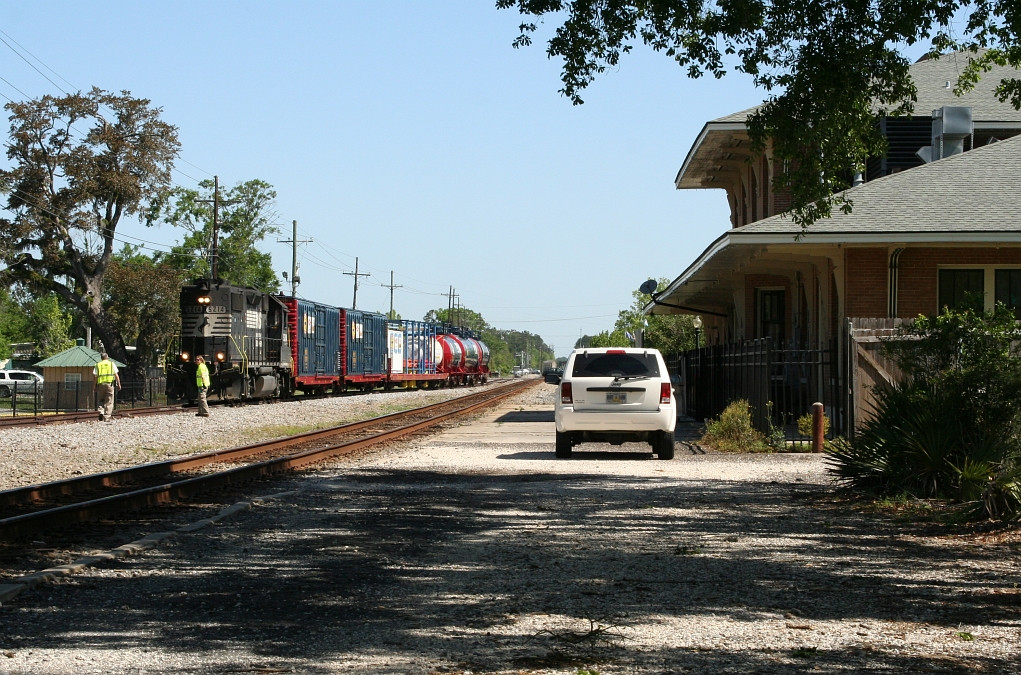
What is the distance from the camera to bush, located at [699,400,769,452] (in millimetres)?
19734

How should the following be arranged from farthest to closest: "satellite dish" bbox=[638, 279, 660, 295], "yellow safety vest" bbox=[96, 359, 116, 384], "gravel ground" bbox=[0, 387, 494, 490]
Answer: "satellite dish" bbox=[638, 279, 660, 295] → "yellow safety vest" bbox=[96, 359, 116, 384] → "gravel ground" bbox=[0, 387, 494, 490]

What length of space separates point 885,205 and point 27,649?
18768mm

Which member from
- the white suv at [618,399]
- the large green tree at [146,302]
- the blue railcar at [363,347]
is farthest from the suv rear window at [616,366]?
the large green tree at [146,302]

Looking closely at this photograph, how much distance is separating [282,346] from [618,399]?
1003 inches

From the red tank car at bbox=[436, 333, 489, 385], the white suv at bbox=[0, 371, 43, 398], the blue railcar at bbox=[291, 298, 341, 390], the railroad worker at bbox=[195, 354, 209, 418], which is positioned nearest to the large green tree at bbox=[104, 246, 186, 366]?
the white suv at bbox=[0, 371, 43, 398]

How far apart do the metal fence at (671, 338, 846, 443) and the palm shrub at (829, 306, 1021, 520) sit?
670 centimetres

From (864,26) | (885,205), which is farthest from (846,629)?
(885,205)

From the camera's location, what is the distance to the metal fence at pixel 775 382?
805 inches

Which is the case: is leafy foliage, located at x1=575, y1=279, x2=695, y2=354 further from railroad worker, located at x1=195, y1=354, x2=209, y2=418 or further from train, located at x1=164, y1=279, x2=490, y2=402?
railroad worker, located at x1=195, y1=354, x2=209, y2=418

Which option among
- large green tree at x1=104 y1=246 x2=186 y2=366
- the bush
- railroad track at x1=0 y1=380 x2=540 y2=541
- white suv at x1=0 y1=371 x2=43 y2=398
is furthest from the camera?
large green tree at x1=104 y1=246 x2=186 y2=366

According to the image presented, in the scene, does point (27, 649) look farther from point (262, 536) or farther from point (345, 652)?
point (262, 536)

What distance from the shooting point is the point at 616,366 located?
710 inches

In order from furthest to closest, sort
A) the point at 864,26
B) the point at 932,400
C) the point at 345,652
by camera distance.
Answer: the point at 864,26 < the point at 932,400 < the point at 345,652

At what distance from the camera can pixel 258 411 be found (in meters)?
34.6
